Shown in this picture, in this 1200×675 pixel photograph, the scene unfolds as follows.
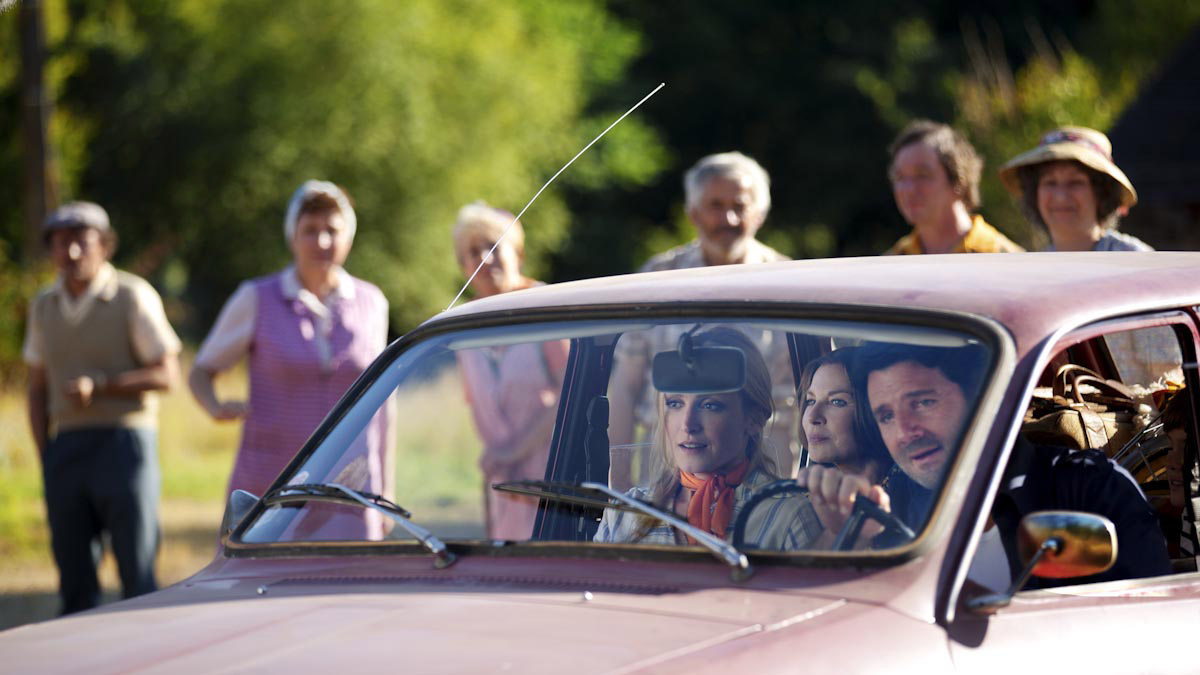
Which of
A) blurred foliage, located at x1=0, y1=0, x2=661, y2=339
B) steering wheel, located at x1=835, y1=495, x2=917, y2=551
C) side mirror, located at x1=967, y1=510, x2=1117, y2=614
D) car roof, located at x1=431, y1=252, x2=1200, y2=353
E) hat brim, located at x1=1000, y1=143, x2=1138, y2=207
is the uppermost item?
blurred foliage, located at x1=0, y1=0, x2=661, y2=339

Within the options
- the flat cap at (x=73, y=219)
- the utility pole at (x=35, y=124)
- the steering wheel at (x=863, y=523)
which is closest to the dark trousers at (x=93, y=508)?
the flat cap at (x=73, y=219)

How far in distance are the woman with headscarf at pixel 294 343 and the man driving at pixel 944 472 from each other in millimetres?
3795

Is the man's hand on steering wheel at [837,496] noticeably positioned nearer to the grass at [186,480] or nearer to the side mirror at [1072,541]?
the side mirror at [1072,541]

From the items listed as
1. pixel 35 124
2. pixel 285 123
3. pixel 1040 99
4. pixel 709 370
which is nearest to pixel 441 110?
pixel 285 123

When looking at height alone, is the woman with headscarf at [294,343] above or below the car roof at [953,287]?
above

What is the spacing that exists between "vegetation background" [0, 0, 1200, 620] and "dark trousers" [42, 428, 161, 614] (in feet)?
54.4

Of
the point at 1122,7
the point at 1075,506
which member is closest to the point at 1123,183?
the point at 1075,506

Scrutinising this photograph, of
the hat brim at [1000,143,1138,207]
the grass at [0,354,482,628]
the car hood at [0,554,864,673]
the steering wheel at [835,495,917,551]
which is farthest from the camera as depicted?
the grass at [0,354,482,628]

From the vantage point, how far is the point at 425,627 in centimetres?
293

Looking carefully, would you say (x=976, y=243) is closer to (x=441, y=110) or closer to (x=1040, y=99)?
(x=1040, y=99)

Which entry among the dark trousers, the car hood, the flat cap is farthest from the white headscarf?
the car hood

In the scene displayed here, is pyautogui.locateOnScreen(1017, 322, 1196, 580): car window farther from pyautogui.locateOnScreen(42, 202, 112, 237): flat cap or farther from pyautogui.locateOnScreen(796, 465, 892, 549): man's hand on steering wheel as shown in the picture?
pyautogui.locateOnScreen(42, 202, 112, 237): flat cap

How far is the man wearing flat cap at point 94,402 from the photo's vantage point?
7.77 metres

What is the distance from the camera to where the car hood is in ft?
9.06
